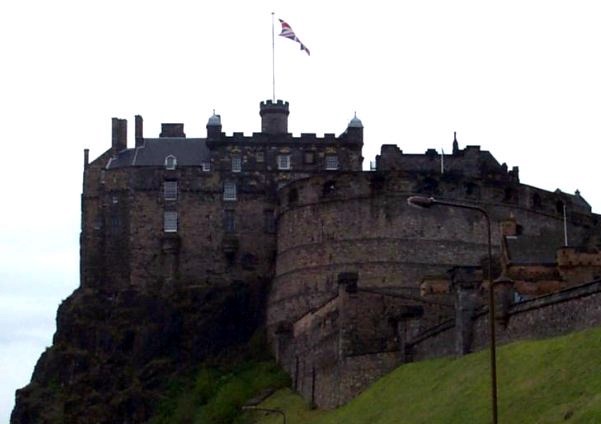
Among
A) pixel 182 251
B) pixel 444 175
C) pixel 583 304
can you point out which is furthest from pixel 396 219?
pixel 583 304

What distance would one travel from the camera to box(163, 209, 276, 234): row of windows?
92500 millimetres

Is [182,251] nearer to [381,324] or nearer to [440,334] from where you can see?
[381,324]

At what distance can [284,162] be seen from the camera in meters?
93.8

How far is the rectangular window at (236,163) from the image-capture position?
93.5 metres

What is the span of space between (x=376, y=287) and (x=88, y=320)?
18.5m

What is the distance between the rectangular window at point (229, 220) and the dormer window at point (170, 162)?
442cm

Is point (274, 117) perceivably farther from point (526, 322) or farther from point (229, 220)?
point (526, 322)

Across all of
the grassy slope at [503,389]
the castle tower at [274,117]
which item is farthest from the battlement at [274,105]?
the grassy slope at [503,389]

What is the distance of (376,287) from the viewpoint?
275ft

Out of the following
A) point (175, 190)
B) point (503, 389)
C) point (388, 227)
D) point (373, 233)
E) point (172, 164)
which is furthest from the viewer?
point (172, 164)

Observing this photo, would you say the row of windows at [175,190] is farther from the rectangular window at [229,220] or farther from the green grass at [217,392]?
the green grass at [217,392]

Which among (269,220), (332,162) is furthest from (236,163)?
(332,162)

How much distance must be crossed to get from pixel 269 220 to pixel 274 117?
276 inches

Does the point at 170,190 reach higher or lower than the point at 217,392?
higher
